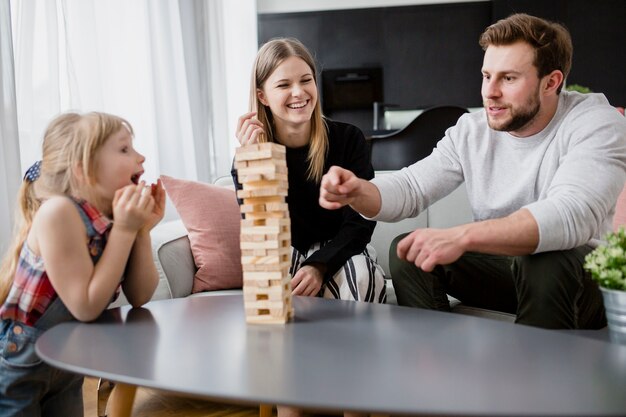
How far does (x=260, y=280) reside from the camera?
3.77 feet

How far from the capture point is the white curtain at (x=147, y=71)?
2.32 m

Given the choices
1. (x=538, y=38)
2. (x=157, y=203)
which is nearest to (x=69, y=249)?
(x=157, y=203)

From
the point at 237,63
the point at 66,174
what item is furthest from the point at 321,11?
the point at 66,174

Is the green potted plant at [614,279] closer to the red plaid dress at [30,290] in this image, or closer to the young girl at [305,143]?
the young girl at [305,143]

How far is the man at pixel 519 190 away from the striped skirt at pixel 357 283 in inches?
2.2

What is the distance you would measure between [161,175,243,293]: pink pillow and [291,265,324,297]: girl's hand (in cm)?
41

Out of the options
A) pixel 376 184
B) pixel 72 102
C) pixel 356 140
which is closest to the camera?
pixel 376 184

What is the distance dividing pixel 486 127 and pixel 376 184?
374 millimetres

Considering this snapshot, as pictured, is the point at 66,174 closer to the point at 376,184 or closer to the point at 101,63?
the point at 376,184

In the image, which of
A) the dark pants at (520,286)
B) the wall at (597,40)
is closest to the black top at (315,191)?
the dark pants at (520,286)

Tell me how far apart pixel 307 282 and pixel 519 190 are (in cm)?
59

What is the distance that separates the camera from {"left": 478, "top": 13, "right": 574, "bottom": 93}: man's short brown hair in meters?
1.63

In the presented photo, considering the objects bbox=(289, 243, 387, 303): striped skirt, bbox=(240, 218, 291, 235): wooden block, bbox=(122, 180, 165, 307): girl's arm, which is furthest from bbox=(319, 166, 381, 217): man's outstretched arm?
bbox=(122, 180, 165, 307): girl's arm

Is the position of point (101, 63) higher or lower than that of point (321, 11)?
lower
